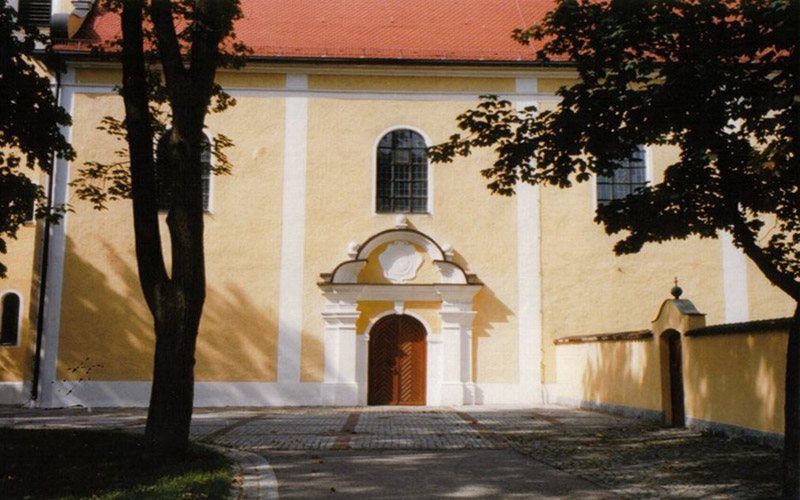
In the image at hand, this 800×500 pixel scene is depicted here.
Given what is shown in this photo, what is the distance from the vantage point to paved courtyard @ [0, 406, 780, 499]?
714 cm

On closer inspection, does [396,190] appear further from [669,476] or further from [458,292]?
[669,476]

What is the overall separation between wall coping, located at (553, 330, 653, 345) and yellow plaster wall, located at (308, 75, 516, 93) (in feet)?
21.8

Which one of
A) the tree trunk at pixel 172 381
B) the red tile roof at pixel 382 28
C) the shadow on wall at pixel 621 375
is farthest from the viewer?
the red tile roof at pixel 382 28

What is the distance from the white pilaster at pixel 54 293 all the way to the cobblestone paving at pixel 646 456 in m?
10.6

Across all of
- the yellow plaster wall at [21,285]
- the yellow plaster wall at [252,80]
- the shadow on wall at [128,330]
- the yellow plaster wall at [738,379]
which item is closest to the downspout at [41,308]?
the yellow plaster wall at [21,285]

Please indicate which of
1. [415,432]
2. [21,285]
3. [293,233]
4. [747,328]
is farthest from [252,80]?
[747,328]

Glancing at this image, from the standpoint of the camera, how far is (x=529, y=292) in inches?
725

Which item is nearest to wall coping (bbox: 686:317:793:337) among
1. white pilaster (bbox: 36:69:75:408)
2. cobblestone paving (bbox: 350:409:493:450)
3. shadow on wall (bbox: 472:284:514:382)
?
cobblestone paving (bbox: 350:409:493:450)

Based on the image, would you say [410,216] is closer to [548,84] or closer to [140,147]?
[548,84]

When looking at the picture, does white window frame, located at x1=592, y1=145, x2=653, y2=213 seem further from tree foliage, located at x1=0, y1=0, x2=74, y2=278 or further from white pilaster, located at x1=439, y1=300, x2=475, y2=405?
tree foliage, located at x1=0, y1=0, x2=74, y2=278

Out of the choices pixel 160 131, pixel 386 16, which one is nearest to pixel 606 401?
pixel 160 131

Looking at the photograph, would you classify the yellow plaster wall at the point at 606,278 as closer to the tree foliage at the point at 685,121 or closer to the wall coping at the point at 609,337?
the wall coping at the point at 609,337

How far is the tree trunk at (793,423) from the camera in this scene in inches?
251

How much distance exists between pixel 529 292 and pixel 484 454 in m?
9.38
